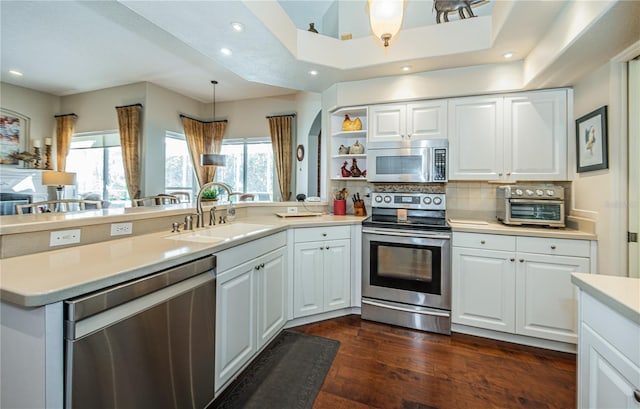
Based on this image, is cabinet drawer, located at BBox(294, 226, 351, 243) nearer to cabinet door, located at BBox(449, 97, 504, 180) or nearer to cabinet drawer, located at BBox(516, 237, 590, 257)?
cabinet door, located at BBox(449, 97, 504, 180)

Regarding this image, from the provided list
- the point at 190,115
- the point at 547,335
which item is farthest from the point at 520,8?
the point at 190,115

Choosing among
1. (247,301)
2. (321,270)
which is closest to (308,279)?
(321,270)

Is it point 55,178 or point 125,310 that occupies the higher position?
point 55,178

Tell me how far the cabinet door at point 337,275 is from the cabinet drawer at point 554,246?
1.42m

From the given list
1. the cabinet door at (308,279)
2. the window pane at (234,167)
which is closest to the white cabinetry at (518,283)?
the cabinet door at (308,279)

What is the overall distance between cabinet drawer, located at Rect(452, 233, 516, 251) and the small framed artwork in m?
0.79

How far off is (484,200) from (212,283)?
2704 mm

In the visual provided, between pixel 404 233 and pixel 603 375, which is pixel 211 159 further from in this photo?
pixel 603 375

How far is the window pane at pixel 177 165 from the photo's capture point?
5426 millimetres

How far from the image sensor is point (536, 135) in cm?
239

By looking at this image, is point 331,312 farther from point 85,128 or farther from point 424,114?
point 85,128

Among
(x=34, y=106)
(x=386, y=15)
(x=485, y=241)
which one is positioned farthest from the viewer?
(x=34, y=106)

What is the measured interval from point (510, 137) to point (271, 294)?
2.52 meters

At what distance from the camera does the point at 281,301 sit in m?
2.24
